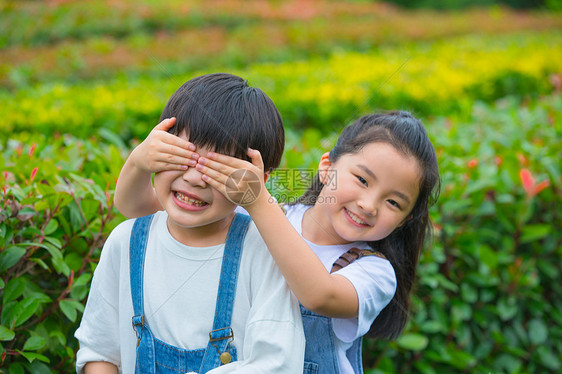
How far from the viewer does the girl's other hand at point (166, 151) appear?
1.36m

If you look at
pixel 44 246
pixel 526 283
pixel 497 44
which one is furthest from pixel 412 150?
pixel 497 44

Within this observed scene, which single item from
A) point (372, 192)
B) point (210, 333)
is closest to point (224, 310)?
point (210, 333)

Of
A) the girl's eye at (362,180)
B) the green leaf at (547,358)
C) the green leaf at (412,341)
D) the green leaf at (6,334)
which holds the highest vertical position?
the girl's eye at (362,180)

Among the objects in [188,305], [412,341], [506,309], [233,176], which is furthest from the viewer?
[506,309]

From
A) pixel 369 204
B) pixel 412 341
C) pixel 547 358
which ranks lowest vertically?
pixel 547 358

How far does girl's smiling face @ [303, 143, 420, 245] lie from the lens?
1.62 m

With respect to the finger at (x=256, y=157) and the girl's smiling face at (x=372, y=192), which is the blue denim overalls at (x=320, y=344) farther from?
the finger at (x=256, y=157)

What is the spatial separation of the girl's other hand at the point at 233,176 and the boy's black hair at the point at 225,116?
47mm

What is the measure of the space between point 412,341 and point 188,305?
1.40 m

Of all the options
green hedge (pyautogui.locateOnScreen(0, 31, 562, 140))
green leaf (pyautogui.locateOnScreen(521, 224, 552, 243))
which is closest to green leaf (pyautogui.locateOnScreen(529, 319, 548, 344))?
green leaf (pyautogui.locateOnScreen(521, 224, 552, 243))

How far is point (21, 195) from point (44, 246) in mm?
244

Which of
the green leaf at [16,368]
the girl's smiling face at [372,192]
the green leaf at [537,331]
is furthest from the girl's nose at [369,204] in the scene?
the green leaf at [537,331]

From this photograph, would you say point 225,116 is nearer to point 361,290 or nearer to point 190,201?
point 190,201

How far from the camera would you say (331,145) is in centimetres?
321
